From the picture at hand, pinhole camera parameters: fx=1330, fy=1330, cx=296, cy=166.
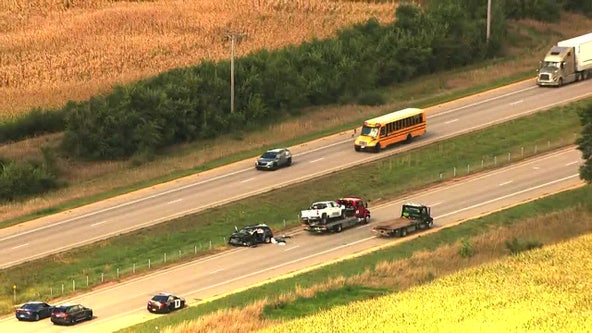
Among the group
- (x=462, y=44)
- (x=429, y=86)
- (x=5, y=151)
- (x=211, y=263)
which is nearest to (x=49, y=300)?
(x=211, y=263)

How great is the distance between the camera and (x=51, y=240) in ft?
256

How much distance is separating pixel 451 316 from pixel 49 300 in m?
23.3

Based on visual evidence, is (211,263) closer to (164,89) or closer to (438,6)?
(164,89)

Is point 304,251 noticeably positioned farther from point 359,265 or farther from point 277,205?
point 277,205

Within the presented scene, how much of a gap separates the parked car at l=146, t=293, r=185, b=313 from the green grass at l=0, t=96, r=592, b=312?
23.2ft

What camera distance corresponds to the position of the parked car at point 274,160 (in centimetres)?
8912

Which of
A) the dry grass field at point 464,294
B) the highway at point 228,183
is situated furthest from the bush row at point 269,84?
the dry grass field at point 464,294

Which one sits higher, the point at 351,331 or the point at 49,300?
the point at 351,331

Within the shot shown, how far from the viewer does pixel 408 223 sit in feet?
249

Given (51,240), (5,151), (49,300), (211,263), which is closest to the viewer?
(49,300)

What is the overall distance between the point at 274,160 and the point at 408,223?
15.8 metres

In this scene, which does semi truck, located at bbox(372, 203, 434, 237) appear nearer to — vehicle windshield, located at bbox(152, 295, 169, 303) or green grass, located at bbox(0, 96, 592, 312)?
green grass, located at bbox(0, 96, 592, 312)

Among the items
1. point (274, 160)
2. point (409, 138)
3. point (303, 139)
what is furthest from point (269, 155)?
point (409, 138)

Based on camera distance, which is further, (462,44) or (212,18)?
(212,18)
